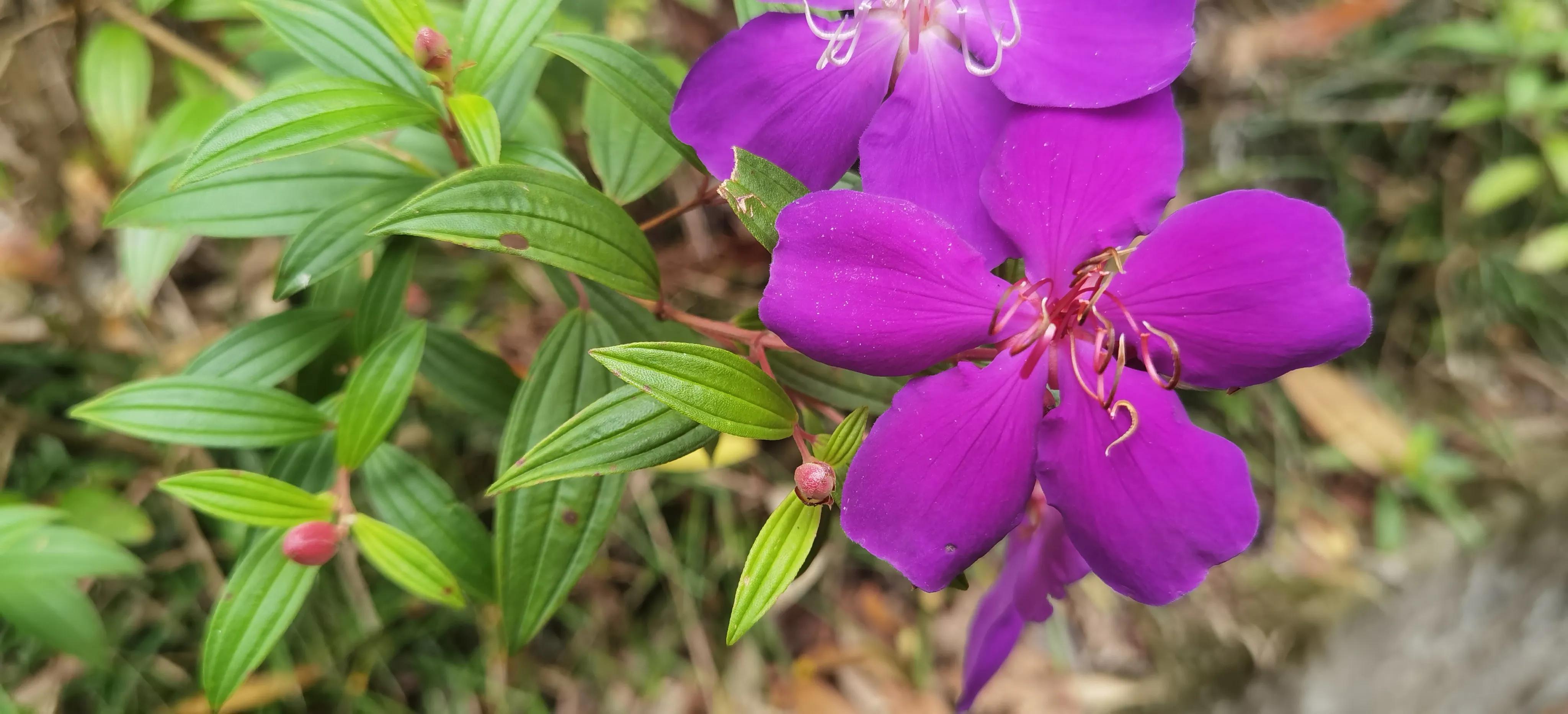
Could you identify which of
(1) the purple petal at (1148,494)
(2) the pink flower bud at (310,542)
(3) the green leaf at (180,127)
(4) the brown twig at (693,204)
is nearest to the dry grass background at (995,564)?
(3) the green leaf at (180,127)

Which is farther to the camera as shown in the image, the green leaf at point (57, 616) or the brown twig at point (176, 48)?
the brown twig at point (176, 48)

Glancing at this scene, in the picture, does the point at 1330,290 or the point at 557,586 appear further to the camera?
the point at 557,586

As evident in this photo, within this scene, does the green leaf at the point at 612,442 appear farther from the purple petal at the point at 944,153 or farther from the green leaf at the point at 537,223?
the purple petal at the point at 944,153

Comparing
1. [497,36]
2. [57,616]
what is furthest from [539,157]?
[57,616]

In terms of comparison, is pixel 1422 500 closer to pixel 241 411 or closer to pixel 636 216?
pixel 636 216

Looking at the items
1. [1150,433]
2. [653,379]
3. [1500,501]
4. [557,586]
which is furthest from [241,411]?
[1500,501]

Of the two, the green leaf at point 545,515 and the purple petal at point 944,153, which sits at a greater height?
the purple petal at point 944,153

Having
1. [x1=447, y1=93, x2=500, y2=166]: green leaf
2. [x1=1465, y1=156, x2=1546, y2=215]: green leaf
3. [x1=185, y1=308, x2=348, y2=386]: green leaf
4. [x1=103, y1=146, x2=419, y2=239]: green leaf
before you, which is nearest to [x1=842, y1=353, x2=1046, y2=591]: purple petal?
[x1=447, y1=93, x2=500, y2=166]: green leaf
